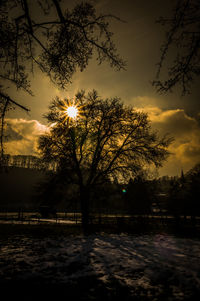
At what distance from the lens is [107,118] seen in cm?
1540

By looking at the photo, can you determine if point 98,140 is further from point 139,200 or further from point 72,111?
point 139,200

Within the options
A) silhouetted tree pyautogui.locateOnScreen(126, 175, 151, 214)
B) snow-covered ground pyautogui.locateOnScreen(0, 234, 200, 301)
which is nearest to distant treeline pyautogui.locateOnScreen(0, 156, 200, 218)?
silhouetted tree pyautogui.locateOnScreen(126, 175, 151, 214)

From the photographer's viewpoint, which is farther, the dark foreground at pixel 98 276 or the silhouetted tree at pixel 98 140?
the silhouetted tree at pixel 98 140

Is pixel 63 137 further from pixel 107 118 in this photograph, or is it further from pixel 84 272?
pixel 84 272

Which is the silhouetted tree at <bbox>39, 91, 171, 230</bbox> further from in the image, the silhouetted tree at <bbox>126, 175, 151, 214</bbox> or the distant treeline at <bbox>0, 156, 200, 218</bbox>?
the silhouetted tree at <bbox>126, 175, 151, 214</bbox>

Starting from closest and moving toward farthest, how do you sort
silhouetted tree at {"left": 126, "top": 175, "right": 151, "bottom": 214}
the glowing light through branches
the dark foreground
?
the dark foreground → the glowing light through branches → silhouetted tree at {"left": 126, "top": 175, "right": 151, "bottom": 214}

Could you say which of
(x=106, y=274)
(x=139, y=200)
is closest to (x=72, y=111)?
(x=106, y=274)

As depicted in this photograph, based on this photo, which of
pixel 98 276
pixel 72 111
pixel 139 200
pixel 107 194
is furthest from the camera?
pixel 139 200

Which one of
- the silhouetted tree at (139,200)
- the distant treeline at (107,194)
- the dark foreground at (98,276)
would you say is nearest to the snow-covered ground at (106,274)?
the dark foreground at (98,276)

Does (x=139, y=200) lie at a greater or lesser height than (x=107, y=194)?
lesser

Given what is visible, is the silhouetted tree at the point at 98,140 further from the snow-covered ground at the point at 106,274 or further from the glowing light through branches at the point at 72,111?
the snow-covered ground at the point at 106,274

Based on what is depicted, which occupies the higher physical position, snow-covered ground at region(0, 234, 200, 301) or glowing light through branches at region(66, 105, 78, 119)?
glowing light through branches at region(66, 105, 78, 119)

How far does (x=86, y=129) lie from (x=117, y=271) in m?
13.0

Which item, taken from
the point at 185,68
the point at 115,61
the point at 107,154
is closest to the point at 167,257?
the point at 185,68
